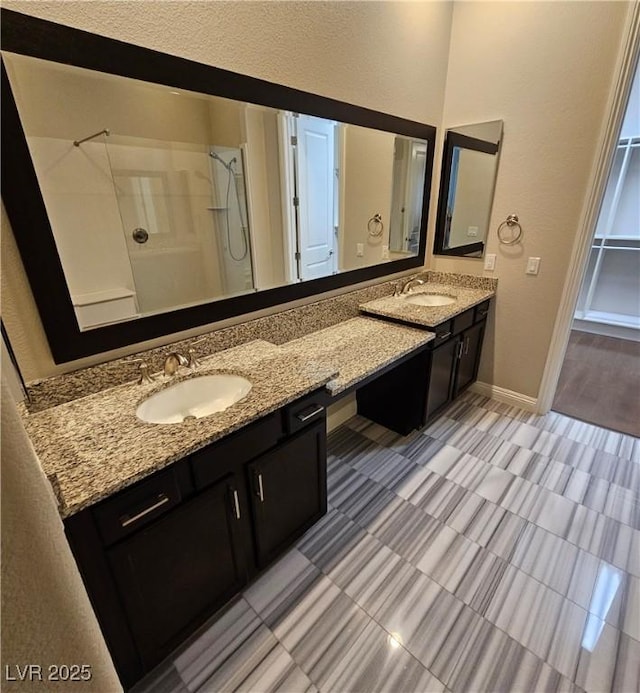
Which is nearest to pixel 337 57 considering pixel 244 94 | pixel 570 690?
pixel 244 94

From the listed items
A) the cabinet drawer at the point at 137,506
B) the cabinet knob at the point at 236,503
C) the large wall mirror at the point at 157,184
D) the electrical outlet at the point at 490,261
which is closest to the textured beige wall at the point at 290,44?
the large wall mirror at the point at 157,184

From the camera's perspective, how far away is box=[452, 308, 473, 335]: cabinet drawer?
2.36m

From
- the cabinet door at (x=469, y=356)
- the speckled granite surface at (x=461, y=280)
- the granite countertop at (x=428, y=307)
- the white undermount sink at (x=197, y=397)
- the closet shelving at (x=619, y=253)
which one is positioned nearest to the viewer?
the white undermount sink at (x=197, y=397)

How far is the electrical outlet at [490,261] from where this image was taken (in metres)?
2.64

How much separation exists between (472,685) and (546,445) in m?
1.60

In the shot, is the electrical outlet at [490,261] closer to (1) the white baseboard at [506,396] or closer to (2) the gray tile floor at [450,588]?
(1) the white baseboard at [506,396]

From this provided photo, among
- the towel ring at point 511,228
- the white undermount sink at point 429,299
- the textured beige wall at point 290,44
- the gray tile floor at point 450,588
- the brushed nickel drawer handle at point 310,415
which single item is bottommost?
the gray tile floor at point 450,588

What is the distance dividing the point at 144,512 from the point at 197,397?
54 centimetres

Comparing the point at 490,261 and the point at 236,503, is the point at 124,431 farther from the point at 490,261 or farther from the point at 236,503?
the point at 490,261

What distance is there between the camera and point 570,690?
1.19m

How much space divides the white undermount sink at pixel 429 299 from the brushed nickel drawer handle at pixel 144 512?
2.02 metres

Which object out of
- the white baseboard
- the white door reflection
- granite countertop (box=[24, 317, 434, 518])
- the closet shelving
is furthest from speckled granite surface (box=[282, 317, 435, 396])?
the closet shelving

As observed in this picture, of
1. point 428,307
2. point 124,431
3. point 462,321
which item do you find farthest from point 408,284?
point 124,431

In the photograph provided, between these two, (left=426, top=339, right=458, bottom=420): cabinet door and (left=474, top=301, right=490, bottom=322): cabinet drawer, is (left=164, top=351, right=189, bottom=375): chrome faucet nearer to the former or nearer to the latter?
(left=426, top=339, right=458, bottom=420): cabinet door
